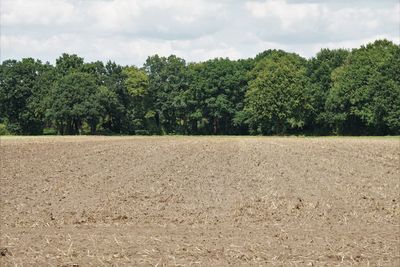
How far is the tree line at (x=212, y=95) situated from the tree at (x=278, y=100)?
0.17 meters

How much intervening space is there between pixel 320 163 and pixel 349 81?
65504 millimetres

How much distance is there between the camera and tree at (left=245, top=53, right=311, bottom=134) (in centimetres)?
10181

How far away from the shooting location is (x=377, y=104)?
90.9 meters

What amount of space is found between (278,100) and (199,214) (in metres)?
84.7

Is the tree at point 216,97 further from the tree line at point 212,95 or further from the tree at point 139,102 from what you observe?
the tree at point 139,102

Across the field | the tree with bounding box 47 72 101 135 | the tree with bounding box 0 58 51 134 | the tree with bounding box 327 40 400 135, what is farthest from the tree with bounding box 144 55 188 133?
the field

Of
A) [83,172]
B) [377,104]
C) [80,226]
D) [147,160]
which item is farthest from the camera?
[377,104]

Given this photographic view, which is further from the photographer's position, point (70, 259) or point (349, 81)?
point (349, 81)

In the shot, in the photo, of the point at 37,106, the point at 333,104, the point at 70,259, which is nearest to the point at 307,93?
the point at 333,104

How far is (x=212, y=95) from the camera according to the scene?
11500 cm

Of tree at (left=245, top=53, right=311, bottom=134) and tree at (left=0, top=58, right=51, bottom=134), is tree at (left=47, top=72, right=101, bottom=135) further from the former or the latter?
tree at (left=245, top=53, right=311, bottom=134)

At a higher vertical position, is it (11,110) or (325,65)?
(325,65)

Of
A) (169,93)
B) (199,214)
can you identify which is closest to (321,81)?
(169,93)

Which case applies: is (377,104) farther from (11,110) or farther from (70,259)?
(70,259)
